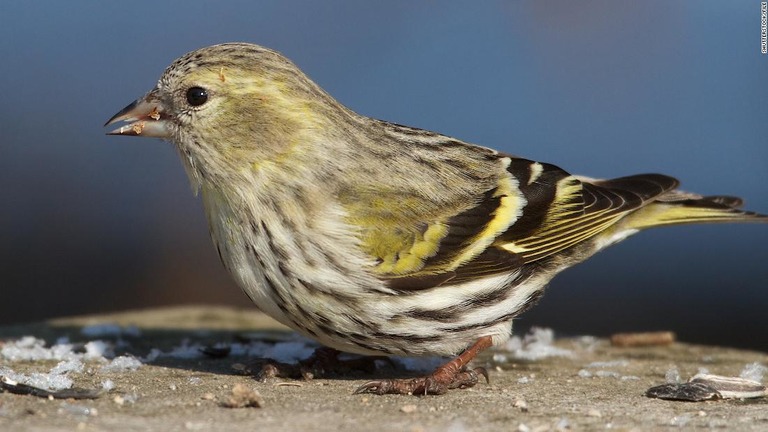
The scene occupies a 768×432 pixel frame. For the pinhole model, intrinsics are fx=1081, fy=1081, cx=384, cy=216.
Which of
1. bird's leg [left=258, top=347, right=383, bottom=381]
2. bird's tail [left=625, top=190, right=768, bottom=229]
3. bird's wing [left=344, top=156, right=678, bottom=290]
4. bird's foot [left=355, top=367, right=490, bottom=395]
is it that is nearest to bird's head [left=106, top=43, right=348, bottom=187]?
bird's wing [left=344, top=156, right=678, bottom=290]

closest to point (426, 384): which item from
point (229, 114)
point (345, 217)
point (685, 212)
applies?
point (345, 217)

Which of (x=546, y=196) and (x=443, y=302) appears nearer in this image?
(x=443, y=302)

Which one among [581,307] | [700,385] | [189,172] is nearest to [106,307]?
[581,307]

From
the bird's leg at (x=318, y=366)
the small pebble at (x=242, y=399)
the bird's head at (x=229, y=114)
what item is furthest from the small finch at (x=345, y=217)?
the small pebble at (x=242, y=399)

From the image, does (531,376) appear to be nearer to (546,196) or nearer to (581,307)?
(546,196)

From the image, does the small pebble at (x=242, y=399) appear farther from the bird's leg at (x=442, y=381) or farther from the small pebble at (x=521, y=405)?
the small pebble at (x=521, y=405)

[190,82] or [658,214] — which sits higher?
[190,82]
